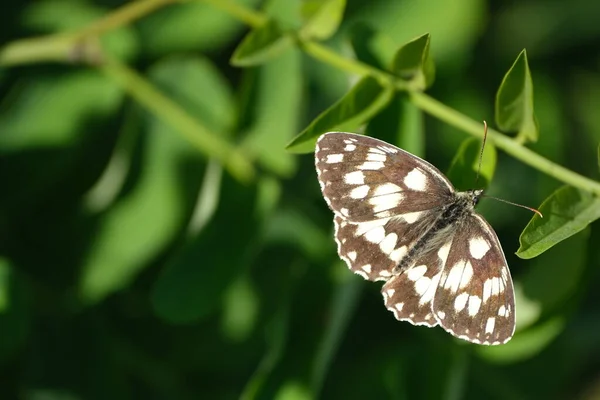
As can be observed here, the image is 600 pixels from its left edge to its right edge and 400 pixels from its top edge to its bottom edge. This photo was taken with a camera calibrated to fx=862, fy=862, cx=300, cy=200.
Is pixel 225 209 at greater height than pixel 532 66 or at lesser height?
lesser

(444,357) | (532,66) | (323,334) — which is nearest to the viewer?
(323,334)

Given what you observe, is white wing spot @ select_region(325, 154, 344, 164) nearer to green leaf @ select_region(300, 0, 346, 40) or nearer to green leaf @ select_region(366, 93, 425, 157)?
green leaf @ select_region(366, 93, 425, 157)

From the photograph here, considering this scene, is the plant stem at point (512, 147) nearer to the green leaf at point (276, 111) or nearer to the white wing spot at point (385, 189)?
the white wing spot at point (385, 189)

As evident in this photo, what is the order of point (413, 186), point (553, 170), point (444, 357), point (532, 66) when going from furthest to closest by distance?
point (532, 66), point (444, 357), point (413, 186), point (553, 170)

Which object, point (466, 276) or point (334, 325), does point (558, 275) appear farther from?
point (334, 325)

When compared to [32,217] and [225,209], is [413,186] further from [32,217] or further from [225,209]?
[32,217]

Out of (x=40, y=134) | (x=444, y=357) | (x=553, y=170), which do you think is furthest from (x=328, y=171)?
(x=40, y=134)

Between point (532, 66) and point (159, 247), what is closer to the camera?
point (159, 247)

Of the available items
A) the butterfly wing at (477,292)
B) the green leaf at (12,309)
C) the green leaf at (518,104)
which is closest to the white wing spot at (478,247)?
the butterfly wing at (477,292)
